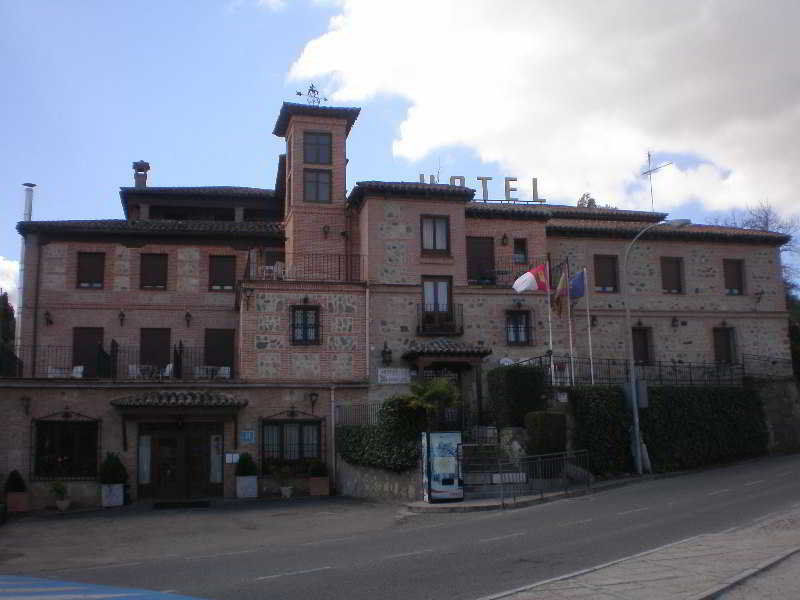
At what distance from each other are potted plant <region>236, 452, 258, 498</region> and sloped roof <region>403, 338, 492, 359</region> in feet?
22.6

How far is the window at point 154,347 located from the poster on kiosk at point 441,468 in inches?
564

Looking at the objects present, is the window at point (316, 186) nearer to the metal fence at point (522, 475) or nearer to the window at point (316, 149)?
the window at point (316, 149)

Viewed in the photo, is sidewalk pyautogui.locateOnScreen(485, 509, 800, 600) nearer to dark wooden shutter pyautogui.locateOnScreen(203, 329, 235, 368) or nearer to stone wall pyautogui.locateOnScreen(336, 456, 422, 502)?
stone wall pyautogui.locateOnScreen(336, 456, 422, 502)

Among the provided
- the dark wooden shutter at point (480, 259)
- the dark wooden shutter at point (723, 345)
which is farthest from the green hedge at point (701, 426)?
the dark wooden shutter at point (480, 259)

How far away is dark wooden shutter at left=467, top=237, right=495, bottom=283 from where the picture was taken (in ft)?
107

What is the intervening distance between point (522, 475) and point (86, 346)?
18.3 metres

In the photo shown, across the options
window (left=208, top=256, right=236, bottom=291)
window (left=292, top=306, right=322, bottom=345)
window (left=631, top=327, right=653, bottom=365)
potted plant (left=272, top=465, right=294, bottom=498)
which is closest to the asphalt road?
potted plant (left=272, top=465, right=294, bottom=498)

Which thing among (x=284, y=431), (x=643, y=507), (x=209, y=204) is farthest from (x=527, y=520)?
(x=209, y=204)

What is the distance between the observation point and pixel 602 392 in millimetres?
27734

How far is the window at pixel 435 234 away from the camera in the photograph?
31797mm

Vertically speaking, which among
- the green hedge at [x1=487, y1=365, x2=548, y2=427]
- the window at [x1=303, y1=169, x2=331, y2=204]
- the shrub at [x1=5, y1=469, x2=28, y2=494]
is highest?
the window at [x1=303, y1=169, x2=331, y2=204]

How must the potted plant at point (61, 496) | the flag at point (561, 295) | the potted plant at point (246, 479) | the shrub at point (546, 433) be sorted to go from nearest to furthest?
the shrub at point (546, 433)
the potted plant at point (61, 496)
the potted plant at point (246, 479)
the flag at point (561, 295)

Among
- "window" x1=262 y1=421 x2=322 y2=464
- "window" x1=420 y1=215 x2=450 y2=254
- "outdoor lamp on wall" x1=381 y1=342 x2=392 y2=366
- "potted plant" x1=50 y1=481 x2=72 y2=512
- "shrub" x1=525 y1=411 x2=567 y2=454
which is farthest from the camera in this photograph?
"window" x1=420 y1=215 x2=450 y2=254

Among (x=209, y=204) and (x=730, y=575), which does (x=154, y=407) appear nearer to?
(x=209, y=204)
